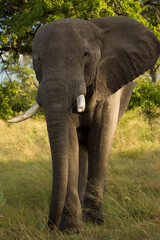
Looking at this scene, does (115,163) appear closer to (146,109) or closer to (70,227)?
(70,227)

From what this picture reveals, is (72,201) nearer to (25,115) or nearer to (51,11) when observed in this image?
(25,115)

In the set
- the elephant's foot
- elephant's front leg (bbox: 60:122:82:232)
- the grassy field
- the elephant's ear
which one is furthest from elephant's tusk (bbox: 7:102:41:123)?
the elephant's foot

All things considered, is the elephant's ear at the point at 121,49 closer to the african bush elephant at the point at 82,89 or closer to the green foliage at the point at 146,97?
the african bush elephant at the point at 82,89

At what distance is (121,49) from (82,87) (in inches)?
40.5

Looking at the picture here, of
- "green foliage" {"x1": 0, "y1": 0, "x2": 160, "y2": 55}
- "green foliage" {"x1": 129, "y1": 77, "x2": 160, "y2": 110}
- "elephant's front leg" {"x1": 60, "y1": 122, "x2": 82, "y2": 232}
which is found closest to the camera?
"elephant's front leg" {"x1": 60, "y1": 122, "x2": 82, "y2": 232}

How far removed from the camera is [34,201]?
5.06 meters

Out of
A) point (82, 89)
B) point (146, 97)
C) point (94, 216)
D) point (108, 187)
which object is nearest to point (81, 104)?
point (82, 89)

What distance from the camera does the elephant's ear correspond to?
3824mm

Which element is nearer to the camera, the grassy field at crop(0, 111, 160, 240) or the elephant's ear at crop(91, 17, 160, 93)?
the grassy field at crop(0, 111, 160, 240)

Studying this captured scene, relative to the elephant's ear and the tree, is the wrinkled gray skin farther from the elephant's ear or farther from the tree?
the tree

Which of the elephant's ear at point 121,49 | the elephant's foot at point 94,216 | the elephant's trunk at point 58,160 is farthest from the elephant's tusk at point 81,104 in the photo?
the elephant's foot at point 94,216

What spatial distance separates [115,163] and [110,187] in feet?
5.53

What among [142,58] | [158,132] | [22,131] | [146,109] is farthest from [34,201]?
[146,109]

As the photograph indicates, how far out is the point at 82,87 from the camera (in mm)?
3123
